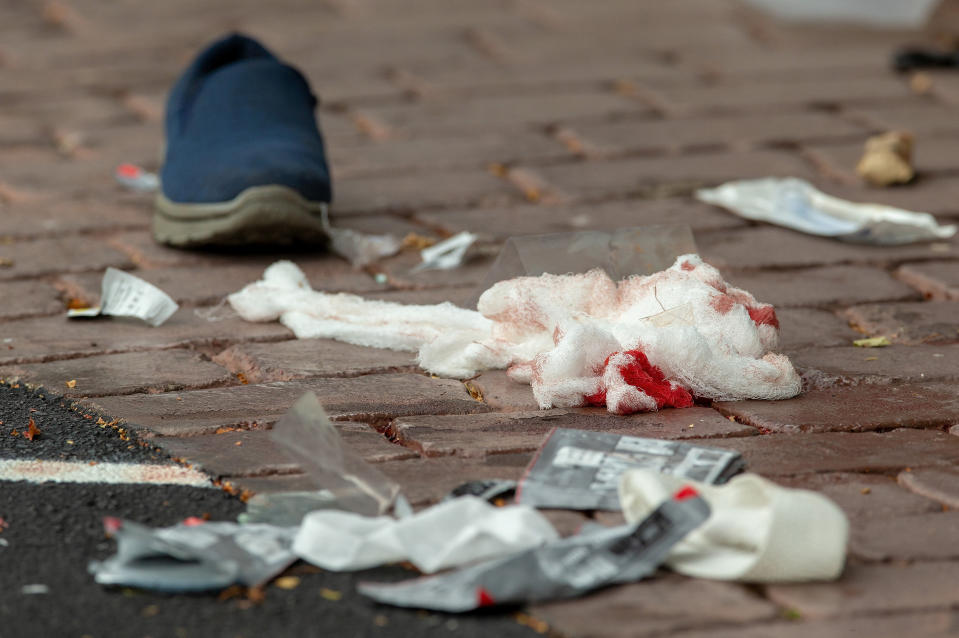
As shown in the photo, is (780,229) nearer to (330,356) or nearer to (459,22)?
(330,356)

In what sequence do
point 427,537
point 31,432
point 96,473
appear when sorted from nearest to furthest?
point 427,537, point 96,473, point 31,432

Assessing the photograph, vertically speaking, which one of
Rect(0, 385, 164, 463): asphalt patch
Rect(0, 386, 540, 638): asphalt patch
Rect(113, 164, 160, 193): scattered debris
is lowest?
Rect(113, 164, 160, 193): scattered debris

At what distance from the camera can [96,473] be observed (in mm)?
2068

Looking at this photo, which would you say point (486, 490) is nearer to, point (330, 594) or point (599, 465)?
point (599, 465)

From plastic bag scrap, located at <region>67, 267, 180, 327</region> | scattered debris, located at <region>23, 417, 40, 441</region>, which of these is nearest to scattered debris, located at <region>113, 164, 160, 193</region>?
plastic bag scrap, located at <region>67, 267, 180, 327</region>

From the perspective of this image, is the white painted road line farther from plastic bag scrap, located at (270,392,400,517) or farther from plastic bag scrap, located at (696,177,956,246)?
plastic bag scrap, located at (696,177,956,246)

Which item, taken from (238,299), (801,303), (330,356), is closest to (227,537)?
(330,356)

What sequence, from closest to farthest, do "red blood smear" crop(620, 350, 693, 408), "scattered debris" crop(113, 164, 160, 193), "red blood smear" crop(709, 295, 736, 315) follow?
"red blood smear" crop(620, 350, 693, 408) → "red blood smear" crop(709, 295, 736, 315) → "scattered debris" crop(113, 164, 160, 193)

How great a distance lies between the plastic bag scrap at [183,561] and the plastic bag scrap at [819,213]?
87.7 inches

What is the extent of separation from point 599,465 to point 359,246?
4.85 ft

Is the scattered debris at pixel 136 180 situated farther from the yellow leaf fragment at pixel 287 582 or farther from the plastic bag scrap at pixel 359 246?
the yellow leaf fragment at pixel 287 582

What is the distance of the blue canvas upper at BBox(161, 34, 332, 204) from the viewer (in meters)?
3.29

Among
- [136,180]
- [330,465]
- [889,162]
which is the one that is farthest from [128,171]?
[330,465]

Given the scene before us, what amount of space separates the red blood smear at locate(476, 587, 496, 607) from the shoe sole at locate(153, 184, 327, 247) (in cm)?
174
